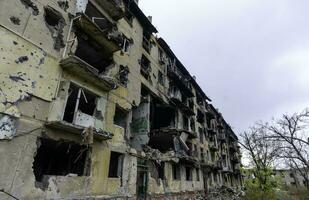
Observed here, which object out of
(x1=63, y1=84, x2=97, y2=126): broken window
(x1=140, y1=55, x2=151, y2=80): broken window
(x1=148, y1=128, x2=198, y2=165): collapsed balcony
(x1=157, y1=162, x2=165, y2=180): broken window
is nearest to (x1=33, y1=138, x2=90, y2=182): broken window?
(x1=63, y1=84, x2=97, y2=126): broken window

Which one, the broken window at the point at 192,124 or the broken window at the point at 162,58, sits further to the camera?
the broken window at the point at 192,124

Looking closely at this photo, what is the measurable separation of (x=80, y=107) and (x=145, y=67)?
764 cm

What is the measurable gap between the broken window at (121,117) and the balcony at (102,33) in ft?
12.7

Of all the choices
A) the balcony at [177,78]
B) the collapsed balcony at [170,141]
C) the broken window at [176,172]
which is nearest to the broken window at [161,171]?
the collapsed balcony at [170,141]

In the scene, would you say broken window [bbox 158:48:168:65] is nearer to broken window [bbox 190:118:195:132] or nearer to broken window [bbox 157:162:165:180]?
broken window [bbox 190:118:195:132]

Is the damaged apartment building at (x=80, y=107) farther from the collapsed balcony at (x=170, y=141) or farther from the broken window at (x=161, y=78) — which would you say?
the broken window at (x=161, y=78)

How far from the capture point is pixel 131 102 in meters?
14.7

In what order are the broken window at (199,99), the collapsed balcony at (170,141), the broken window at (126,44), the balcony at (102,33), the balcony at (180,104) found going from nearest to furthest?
1. the balcony at (102,33)
2. the broken window at (126,44)
3. the collapsed balcony at (170,141)
4. the balcony at (180,104)
5. the broken window at (199,99)

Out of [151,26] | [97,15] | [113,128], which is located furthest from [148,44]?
[113,128]

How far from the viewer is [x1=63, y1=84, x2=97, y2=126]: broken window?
32.5 feet

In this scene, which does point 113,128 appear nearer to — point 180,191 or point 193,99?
point 180,191

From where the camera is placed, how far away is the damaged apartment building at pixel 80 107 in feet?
25.9

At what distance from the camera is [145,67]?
1864cm

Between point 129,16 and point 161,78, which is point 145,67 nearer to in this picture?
point 161,78
